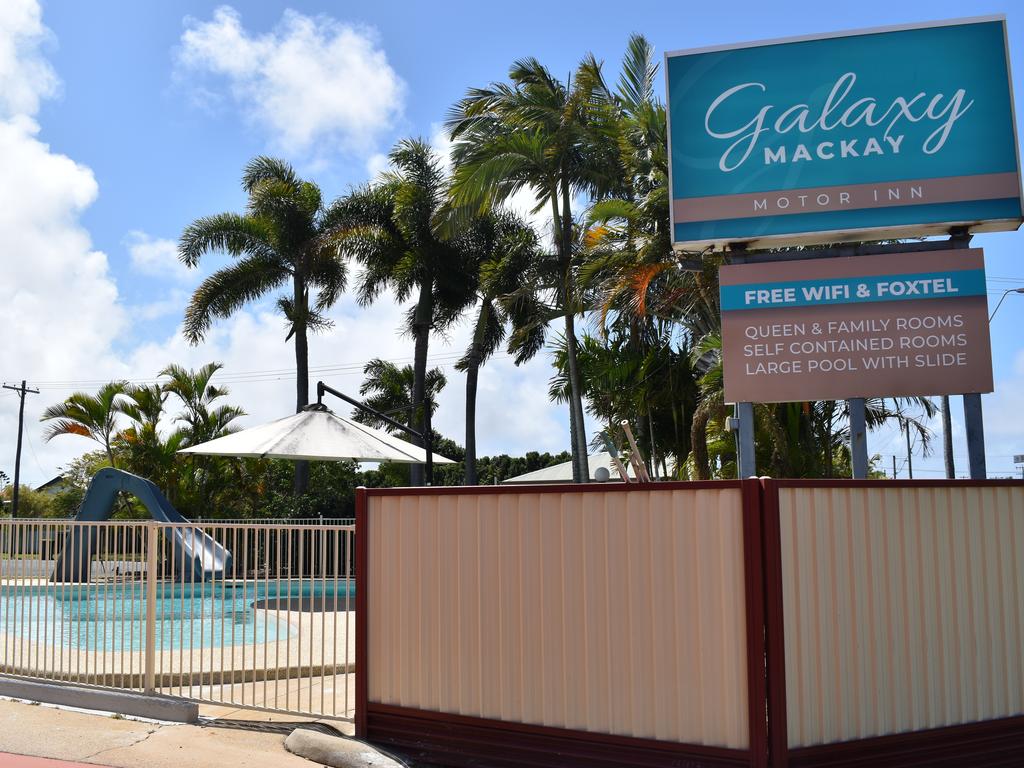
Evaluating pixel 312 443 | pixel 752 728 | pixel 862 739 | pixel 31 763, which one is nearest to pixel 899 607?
pixel 862 739

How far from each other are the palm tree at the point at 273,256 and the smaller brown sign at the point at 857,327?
2261cm

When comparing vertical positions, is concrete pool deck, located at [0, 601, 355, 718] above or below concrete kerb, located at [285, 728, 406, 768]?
above

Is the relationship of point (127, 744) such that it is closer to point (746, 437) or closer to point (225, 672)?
point (225, 672)

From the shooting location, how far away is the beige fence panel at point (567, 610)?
5.73 m

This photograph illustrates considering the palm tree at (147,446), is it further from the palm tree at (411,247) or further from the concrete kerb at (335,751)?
the concrete kerb at (335,751)

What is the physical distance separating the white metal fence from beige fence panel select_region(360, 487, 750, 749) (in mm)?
575

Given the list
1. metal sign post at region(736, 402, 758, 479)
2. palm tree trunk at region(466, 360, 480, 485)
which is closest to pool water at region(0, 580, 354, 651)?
metal sign post at region(736, 402, 758, 479)

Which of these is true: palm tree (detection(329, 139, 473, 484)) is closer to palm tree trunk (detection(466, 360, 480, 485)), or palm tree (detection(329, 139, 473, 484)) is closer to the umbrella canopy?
palm tree trunk (detection(466, 360, 480, 485))

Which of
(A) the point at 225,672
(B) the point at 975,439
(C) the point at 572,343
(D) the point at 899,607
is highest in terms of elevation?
(C) the point at 572,343

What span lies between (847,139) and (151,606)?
292 inches

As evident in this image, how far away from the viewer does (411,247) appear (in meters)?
30.1

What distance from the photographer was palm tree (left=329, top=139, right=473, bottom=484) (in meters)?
29.8

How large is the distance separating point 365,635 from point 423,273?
2350 centimetres

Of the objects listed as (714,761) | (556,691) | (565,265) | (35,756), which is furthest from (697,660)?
(565,265)
